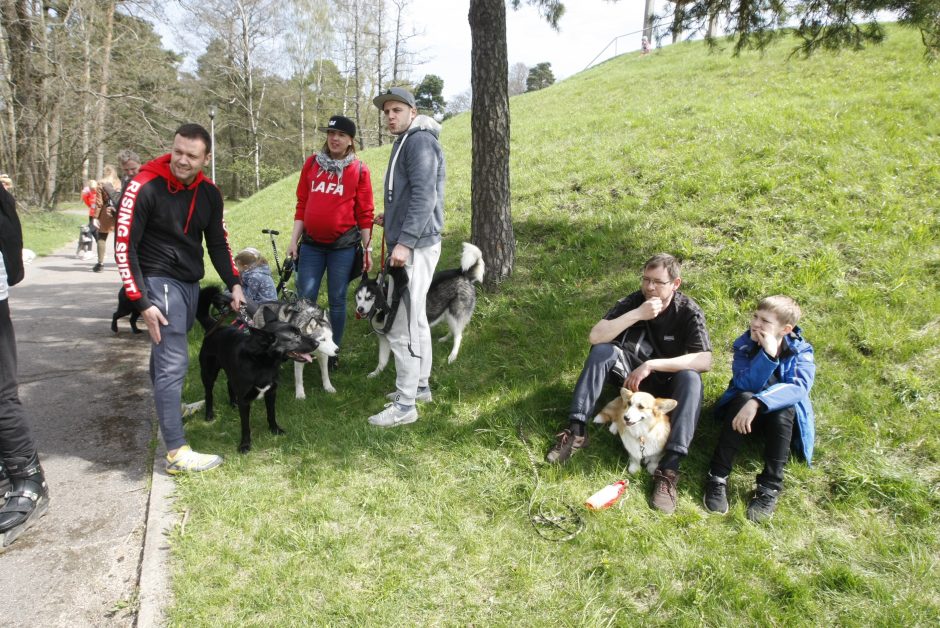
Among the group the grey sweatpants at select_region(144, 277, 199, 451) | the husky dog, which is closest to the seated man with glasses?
the husky dog

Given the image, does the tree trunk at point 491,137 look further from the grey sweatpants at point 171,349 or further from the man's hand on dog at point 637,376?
the grey sweatpants at point 171,349

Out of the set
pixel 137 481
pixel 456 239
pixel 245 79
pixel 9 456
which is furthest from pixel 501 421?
pixel 245 79

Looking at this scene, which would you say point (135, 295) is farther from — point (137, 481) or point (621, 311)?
point (621, 311)

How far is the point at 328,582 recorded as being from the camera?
2408 millimetres

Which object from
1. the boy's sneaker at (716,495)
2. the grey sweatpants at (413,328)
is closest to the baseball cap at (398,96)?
the grey sweatpants at (413,328)

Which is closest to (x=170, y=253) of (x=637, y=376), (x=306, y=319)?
(x=306, y=319)

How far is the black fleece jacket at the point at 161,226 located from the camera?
2801 mm

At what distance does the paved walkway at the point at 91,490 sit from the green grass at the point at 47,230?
814 centimetres

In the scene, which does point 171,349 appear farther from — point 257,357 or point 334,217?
point 334,217

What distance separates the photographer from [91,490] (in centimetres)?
310

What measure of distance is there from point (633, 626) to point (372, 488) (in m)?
1.60

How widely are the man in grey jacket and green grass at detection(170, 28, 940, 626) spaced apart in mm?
363

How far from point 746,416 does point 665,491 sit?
2.11 feet

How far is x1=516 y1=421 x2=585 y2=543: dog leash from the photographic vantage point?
274 cm
